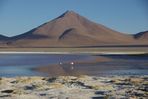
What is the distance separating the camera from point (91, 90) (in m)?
14.6

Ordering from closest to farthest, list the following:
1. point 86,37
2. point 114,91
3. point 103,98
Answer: point 103,98
point 114,91
point 86,37

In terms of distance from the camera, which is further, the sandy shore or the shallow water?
the shallow water

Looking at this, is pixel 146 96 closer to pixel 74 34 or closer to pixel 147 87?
pixel 147 87

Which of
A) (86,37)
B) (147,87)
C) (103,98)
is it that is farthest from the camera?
(86,37)

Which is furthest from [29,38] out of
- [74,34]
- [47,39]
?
[74,34]

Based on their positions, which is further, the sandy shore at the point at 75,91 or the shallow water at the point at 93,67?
the shallow water at the point at 93,67

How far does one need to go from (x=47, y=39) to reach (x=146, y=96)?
7248 inches

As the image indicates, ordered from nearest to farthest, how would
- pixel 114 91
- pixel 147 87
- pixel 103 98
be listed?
pixel 103 98
pixel 114 91
pixel 147 87

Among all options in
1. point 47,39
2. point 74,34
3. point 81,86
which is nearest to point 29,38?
point 47,39

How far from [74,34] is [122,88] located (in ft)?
588

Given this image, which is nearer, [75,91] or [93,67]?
[75,91]

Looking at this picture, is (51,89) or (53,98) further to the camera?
(51,89)

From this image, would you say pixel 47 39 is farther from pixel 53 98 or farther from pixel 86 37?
pixel 53 98

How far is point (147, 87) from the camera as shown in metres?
15.1
